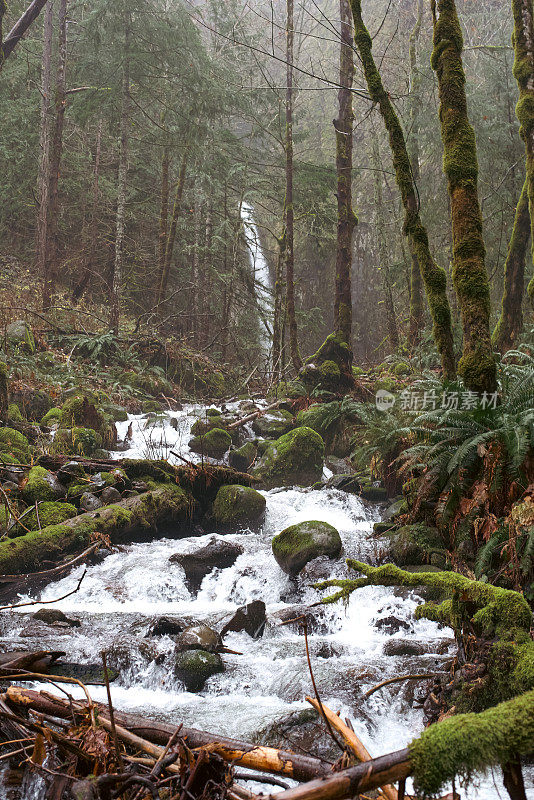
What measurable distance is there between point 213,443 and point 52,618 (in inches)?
231

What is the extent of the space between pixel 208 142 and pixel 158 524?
1407cm

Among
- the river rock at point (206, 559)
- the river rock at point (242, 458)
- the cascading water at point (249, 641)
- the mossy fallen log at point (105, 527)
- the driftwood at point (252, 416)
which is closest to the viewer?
the cascading water at point (249, 641)

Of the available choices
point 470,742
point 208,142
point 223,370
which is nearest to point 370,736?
point 470,742

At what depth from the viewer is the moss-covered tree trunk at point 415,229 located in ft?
18.5

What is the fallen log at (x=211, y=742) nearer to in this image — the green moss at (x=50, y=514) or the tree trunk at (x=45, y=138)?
the green moss at (x=50, y=514)

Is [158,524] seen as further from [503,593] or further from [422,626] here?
[503,593]

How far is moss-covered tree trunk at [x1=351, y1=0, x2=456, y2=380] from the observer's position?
5641 mm

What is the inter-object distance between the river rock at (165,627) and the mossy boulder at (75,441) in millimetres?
4641

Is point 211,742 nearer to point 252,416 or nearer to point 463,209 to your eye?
point 463,209

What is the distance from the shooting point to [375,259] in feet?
86.1

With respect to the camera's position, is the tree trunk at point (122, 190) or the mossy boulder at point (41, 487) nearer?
the mossy boulder at point (41, 487)

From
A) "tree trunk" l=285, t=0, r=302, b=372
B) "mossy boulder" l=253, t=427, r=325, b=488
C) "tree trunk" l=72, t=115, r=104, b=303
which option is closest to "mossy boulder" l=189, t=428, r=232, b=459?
"mossy boulder" l=253, t=427, r=325, b=488

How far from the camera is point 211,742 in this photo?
1.80 metres

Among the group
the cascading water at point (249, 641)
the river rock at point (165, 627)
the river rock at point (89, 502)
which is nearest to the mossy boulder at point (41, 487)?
the river rock at point (89, 502)
